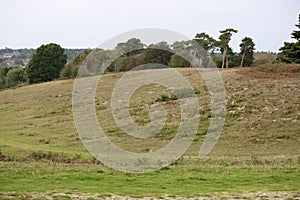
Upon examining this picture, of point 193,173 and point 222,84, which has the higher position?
point 222,84

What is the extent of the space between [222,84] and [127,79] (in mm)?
22302

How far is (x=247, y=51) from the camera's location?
263 ft

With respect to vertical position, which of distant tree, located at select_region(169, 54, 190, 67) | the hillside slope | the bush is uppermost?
distant tree, located at select_region(169, 54, 190, 67)

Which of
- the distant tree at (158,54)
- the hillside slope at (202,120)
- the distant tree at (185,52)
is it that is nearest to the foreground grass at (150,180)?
the hillside slope at (202,120)

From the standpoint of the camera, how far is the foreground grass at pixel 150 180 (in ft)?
49.8

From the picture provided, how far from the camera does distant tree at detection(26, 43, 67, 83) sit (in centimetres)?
9069

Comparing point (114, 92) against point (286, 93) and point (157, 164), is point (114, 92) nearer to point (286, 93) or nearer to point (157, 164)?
point (286, 93)

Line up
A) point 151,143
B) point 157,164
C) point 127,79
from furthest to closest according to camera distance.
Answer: point 127,79 < point 151,143 < point 157,164

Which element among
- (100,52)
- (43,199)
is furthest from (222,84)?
(43,199)

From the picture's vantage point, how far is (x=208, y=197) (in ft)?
47.4

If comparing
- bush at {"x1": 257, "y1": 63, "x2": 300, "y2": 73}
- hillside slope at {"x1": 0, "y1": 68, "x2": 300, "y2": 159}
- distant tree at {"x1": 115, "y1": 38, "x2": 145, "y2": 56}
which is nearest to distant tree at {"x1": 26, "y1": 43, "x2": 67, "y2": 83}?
distant tree at {"x1": 115, "y1": 38, "x2": 145, "y2": 56}

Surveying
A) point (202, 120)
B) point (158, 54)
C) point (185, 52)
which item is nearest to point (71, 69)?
point (158, 54)

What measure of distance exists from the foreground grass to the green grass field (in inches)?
1.4

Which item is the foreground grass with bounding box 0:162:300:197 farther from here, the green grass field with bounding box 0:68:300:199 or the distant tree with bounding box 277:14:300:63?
the distant tree with bounding box 277:14:300:63
